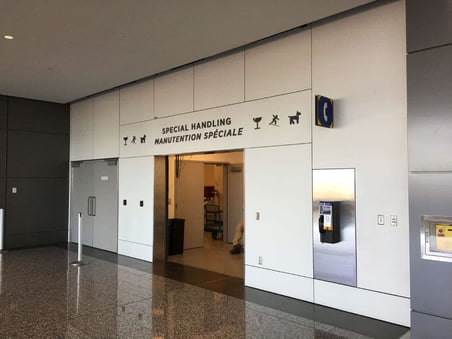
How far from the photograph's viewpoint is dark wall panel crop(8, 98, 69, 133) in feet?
30.7

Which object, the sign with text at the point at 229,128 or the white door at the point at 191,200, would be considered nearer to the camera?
the sign with text at the point at 229,128

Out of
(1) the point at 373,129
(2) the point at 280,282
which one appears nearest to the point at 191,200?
(2) the point at 280,282

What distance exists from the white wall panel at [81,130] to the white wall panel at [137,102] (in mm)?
1469

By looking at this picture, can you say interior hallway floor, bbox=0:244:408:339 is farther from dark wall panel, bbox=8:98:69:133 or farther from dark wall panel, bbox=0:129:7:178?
dark wall panel, bbox=8:98:69:133

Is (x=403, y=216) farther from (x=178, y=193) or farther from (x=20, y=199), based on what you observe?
(x=20, y=199)

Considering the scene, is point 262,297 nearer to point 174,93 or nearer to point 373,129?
point 373,129

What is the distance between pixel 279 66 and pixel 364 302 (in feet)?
11.0

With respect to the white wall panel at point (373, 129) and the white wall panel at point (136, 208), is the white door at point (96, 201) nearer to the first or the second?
the white wall panel at point (136, 208)

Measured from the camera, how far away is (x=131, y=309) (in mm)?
4707

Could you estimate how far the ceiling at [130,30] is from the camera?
4.52m

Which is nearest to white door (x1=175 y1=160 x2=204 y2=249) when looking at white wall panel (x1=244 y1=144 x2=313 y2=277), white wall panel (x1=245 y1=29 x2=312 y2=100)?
white wall panel (x1=244 y1=144 x2=313 y2=277)

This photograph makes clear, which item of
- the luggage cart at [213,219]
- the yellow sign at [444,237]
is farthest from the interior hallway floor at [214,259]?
the yellow sign at [444,237]

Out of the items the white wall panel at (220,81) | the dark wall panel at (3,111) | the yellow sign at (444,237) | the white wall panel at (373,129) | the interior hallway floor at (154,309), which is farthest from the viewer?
the dark wall panel at (3,111)

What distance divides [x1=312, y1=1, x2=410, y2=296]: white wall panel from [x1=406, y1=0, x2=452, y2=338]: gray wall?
1.77 feet
